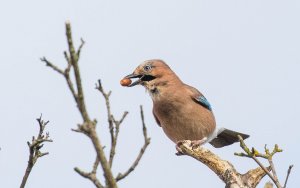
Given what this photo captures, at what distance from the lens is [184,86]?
9.50 m

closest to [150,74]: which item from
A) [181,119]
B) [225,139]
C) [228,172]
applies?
[181,119]

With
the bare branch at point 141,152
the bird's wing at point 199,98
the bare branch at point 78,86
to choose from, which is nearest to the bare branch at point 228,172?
the bird's wing at point 199,98

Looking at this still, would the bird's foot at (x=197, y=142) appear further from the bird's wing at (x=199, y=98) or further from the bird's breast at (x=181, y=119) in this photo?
the bird's wing at (x=199, y=98)

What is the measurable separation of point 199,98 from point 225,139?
105cm

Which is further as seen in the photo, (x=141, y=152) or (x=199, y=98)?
(x=199, y=98)

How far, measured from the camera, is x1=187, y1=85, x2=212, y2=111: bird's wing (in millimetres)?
9383

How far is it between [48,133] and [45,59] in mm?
3134

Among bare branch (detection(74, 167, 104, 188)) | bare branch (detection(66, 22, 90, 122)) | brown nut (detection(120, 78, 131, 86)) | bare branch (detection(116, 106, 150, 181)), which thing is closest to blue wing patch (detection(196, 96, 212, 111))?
brown nut (detection(120, 78, 131, 86))

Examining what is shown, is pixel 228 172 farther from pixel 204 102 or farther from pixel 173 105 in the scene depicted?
pixel 204 102

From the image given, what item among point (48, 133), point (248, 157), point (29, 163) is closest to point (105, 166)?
point (248, 157)

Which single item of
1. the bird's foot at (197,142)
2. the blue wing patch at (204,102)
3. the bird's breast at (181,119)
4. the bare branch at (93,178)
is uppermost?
the blue wing patch at (204,102)

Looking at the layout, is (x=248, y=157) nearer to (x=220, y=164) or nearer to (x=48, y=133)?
(x=220, y=164)

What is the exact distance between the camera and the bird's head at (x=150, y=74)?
898 cm

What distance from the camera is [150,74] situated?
29.7 feet
